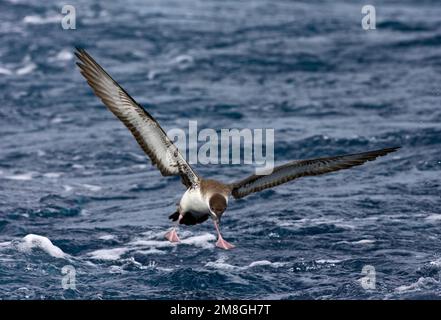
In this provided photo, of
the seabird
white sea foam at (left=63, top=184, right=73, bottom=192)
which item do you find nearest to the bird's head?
the seabird

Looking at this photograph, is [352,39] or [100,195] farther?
[352,39]

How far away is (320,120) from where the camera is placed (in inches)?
820

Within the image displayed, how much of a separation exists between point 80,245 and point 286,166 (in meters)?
3.76

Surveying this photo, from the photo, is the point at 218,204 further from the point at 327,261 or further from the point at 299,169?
the point at 327,261

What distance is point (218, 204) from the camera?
11031 millimetres

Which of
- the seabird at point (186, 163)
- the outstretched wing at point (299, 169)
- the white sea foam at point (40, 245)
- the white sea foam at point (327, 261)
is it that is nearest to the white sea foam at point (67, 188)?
the white sea foam at point (40, 245)

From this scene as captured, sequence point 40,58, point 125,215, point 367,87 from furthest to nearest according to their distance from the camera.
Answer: point 40,58 → point 367,87 → point 125,215

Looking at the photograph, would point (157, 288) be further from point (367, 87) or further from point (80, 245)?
point (367, 87)

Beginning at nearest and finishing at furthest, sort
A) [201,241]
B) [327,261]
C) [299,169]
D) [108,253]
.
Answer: [299,169] < [327,261] < [108,253] < [201,241]

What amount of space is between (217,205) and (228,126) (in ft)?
32.4

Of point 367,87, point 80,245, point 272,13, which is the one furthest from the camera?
point 272,13

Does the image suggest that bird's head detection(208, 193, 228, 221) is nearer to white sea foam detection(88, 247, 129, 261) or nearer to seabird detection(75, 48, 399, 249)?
seabird detection(75, 48, 399, 249)

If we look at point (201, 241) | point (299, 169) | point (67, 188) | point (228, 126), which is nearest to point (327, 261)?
point (299, 169)
